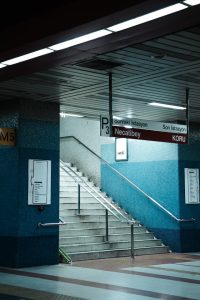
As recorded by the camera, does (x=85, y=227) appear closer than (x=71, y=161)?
Yes

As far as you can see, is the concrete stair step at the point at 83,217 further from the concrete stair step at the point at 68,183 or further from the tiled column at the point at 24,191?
the tiled column at the point at 24,191

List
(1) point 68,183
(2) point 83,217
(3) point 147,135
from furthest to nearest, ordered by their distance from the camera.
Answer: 1. (1) point 68,183
2. (2) point 83,217
3. (3) point 147,135

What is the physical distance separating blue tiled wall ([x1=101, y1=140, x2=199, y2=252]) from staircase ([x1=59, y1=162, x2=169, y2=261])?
0.31 meters

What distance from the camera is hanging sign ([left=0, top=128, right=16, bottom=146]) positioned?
1092 cm

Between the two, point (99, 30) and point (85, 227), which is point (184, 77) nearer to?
point (99, 30)

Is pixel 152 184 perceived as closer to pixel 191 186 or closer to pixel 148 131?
pixel 191 186

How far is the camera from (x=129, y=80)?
31.2 feet

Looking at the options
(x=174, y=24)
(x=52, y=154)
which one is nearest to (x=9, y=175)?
(x=52, y=154)

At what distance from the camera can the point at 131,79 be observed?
9422 millimetres

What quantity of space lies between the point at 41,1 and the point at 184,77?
3.83 m

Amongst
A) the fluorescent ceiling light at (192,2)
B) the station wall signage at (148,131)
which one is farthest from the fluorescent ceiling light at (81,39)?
the station wall signage at (148,131)

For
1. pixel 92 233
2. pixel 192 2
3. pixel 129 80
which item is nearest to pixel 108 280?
pixel 129 80

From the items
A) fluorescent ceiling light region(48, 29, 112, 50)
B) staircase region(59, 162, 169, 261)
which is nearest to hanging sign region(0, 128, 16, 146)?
staircase region(59, 162, 169, 261)

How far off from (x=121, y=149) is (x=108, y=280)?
276 inches
